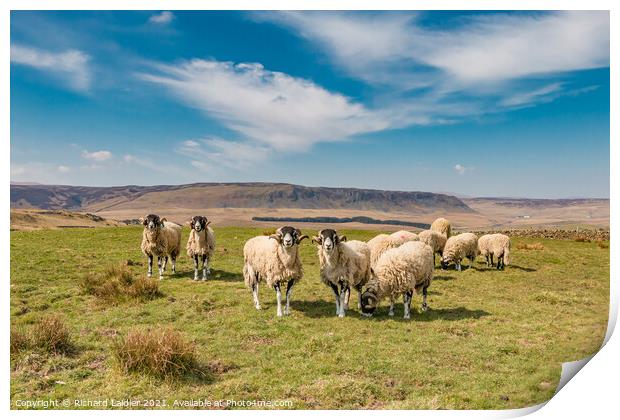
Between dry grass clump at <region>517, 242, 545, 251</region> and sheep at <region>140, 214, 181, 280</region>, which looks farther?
dry grass clump at <region>517, 242, 545, 251</region>

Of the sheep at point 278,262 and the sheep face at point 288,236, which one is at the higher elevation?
the sheep face at point 288,236

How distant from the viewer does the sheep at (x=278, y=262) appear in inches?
470

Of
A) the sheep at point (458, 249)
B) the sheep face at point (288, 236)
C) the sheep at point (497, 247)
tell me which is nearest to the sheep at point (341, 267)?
the sheep face at point (288, 236)

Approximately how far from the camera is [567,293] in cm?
1471

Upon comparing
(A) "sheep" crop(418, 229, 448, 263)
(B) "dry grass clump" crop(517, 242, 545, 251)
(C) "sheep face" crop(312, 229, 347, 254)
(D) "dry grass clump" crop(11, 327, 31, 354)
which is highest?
(C) "sheep face" crop(312, 229, 347, 254)

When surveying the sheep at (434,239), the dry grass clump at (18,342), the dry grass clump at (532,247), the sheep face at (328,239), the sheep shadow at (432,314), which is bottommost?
the sheep shadow at (432,314)

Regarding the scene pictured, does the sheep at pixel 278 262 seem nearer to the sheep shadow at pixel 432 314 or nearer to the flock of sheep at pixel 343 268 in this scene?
the flock of sheep at pixel 343 268

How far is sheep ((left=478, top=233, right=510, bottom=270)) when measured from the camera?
23078mm

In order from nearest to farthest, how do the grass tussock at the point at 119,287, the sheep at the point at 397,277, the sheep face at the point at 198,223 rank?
the sheep at the point at 397,277 < the grass tussock at the point at 119,287 < the sheep face at the point at 198,223

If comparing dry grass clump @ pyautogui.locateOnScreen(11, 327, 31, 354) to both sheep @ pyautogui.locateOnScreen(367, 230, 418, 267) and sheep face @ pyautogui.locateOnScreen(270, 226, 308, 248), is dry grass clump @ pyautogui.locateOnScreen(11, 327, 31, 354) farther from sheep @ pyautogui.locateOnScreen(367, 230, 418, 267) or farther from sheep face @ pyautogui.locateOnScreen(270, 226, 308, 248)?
sheep @ pyautogui.locateOnScreen(367, 230, 418, 267)

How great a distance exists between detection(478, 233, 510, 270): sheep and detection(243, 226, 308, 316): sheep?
15995 mm

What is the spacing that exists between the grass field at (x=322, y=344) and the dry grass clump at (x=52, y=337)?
0.19 metres

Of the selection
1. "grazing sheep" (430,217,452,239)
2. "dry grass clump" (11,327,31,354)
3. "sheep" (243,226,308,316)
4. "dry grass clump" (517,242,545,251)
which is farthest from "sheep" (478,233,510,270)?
"dry grass clump" (11,327,31,354)
